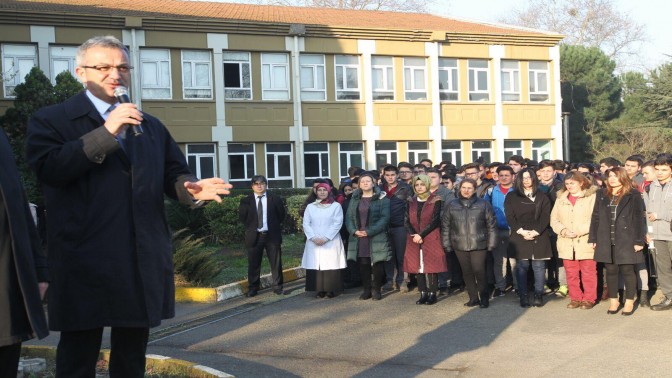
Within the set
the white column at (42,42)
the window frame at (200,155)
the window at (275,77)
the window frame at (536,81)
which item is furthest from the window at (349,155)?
the white column at (42,42)

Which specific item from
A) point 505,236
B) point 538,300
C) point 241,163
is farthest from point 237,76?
point 538,300

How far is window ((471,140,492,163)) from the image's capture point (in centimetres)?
3847

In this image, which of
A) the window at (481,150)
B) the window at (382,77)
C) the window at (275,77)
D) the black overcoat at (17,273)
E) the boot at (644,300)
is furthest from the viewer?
the window at (481,150)

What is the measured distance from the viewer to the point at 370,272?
13.2 metres

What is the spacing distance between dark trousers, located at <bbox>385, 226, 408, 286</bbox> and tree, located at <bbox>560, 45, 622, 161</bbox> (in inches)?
1529

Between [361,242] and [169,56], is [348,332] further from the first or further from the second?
[169,56]

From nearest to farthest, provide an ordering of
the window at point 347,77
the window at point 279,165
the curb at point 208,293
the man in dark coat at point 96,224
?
the man in dark coat at point 96,224 → the curb at point 208,293 → the window at point 279,165 → the window at point 347,77

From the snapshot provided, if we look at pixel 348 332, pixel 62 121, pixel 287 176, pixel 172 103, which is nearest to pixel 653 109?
pixel 287 176

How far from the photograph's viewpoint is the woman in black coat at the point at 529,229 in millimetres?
11922

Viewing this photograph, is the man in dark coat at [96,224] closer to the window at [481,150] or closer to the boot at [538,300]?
the boot at [538,300]

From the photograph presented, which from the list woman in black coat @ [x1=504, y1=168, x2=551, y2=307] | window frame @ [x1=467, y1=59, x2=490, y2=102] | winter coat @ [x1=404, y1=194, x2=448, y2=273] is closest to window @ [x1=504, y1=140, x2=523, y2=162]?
window frame @ [x1=467, y1=59, x2=490, y2=102]

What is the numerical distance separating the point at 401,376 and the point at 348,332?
244 cm

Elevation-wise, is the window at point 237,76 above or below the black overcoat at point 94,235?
above

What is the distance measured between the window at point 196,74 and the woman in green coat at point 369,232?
20467 mm
